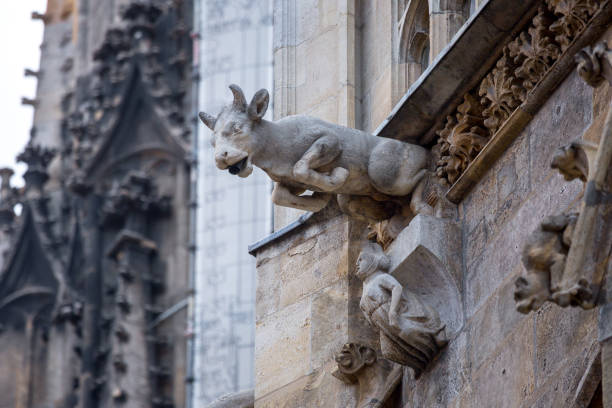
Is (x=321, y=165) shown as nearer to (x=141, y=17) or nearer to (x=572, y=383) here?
(x=572, y=383)

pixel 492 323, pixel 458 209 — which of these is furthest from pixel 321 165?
pixel 492 323

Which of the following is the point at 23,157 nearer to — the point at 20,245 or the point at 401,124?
the point at 20,245

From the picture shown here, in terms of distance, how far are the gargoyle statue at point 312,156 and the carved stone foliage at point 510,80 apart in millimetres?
187

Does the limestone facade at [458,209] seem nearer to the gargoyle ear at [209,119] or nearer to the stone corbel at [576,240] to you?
the stone corbel at [576,240]

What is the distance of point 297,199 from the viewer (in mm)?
9297

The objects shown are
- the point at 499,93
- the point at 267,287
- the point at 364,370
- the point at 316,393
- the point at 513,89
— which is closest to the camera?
the point at 513,89

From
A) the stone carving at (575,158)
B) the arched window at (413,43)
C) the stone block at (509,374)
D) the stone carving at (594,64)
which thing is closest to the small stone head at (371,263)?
the stone block at (509,374)

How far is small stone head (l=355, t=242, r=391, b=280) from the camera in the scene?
905 cm

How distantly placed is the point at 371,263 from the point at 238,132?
80 cm

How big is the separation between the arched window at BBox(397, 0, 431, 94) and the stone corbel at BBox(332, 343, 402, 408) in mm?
1302

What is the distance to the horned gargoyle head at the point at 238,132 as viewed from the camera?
889 cm

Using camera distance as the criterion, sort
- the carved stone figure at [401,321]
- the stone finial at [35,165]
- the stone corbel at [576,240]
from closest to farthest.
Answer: the stone corbel at [576,240] < the carved stone figure at [401,321] < the stone finial at [35,165]

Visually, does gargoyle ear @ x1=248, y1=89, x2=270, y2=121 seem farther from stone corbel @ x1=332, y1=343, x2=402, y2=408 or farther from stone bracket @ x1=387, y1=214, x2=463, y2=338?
stone corbel @ x1=332, y1=343, x2=402, y2=408

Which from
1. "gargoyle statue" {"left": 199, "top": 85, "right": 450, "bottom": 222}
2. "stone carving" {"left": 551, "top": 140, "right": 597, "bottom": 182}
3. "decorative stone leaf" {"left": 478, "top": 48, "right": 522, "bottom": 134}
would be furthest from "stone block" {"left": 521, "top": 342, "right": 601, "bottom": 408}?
"gargoyle statue" {"left": 199, "top": 85, "right": 450, "bottom": 222}
